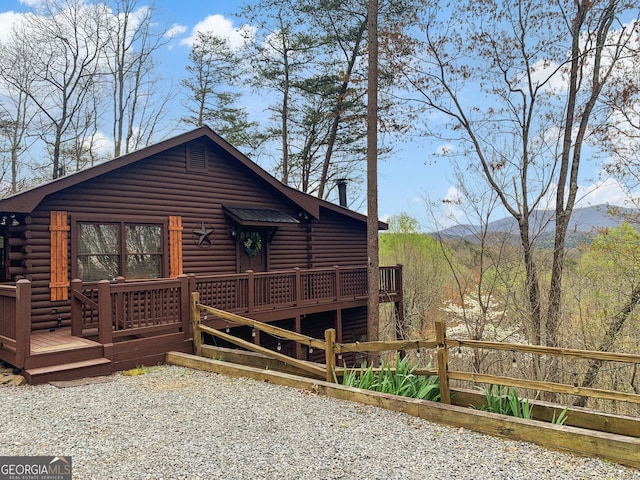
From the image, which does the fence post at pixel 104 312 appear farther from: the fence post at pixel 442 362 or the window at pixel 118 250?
the fence post at pixel 442 362

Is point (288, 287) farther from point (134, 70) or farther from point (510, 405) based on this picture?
point (134, 70)

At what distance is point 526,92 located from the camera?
13672mm

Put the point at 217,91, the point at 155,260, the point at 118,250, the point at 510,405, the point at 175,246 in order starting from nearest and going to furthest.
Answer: the point at 510,405, the point at 118,250, the point at 155,260, the point at 175,246, the point at 217,91

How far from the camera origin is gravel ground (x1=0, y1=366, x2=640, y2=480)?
12.2ft

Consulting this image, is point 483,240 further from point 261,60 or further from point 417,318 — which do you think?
point 261,60

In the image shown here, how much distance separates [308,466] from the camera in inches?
151

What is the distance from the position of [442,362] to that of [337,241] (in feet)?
32.4

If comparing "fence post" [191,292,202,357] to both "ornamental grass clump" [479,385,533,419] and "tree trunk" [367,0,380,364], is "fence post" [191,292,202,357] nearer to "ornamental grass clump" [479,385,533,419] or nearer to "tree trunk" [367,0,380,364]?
"ornamental grass clump" [479,385,533,419]

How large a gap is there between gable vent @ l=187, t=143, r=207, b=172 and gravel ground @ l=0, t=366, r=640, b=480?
6.31 metres

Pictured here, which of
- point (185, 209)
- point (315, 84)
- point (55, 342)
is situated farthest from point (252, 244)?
point (315, 84)

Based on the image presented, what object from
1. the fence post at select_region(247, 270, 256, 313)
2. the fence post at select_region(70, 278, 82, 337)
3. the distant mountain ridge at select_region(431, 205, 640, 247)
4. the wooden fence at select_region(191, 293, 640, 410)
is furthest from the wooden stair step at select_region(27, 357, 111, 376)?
the distant mountain ridge at select_region(431, 205, 640, 247)

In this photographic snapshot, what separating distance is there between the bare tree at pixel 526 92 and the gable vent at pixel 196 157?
729 centimetres

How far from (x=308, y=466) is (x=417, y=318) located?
20666 millimetres

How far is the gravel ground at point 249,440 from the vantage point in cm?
373
